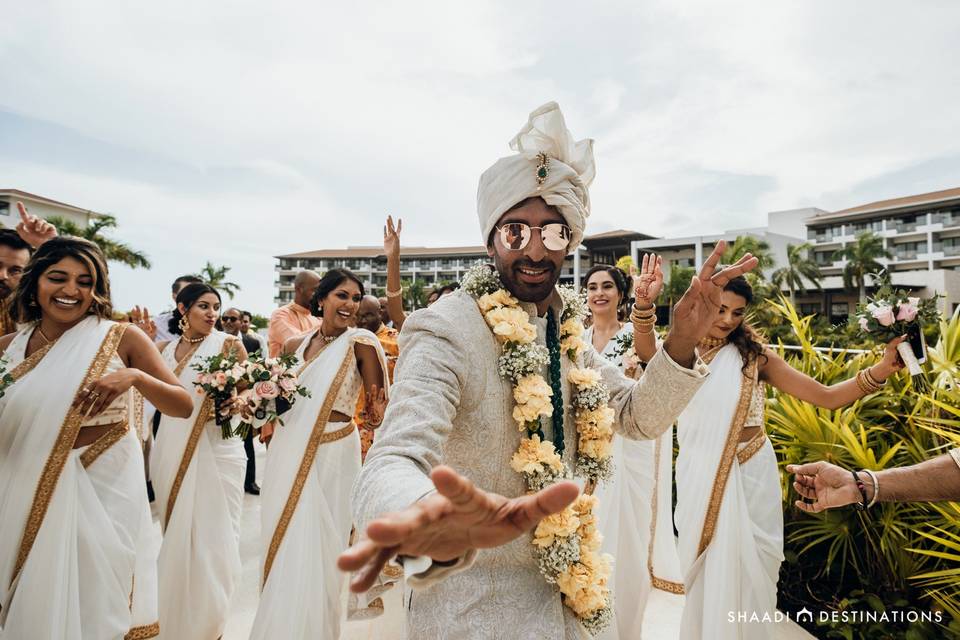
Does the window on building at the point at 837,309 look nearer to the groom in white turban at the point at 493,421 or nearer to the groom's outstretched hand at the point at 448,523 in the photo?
the groom in white turban at the point at 493,421

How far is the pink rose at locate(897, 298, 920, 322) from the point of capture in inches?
140

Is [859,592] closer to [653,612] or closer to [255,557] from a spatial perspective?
[653,612]

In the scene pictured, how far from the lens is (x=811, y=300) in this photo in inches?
2057

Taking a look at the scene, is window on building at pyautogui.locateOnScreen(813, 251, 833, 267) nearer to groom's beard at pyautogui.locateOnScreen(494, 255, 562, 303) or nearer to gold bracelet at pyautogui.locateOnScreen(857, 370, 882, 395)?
gold bracelet at pyautogui.locateOnScreen(857, 370, 882, 395)

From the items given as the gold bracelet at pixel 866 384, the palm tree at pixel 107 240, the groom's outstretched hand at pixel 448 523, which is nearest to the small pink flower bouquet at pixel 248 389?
the groom's outstretched hand at pixel 448 523

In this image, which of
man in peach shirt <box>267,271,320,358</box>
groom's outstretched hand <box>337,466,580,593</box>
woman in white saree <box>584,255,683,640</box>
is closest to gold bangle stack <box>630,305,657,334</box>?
woman in white saree <box>584,255,683,640</box>

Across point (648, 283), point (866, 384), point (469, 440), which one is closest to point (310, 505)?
point (469, 440)

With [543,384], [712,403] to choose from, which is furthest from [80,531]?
[712,403]

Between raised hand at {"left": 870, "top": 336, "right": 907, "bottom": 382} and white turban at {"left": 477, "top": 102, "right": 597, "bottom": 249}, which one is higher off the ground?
white turban at {"left": 477, "top": 102, "right": 597, "bottom": 249}

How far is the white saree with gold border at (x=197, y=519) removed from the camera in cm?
371

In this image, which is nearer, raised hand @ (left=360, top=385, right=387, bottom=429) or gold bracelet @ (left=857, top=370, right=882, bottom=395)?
gold bracelet @ (left=857, top=370, right=882, bottom=395)

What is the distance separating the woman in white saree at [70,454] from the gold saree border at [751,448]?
3715 millimetres

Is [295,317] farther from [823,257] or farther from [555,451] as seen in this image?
[823,257]

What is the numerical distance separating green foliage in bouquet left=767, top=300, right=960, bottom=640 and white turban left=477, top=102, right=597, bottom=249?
304cm
